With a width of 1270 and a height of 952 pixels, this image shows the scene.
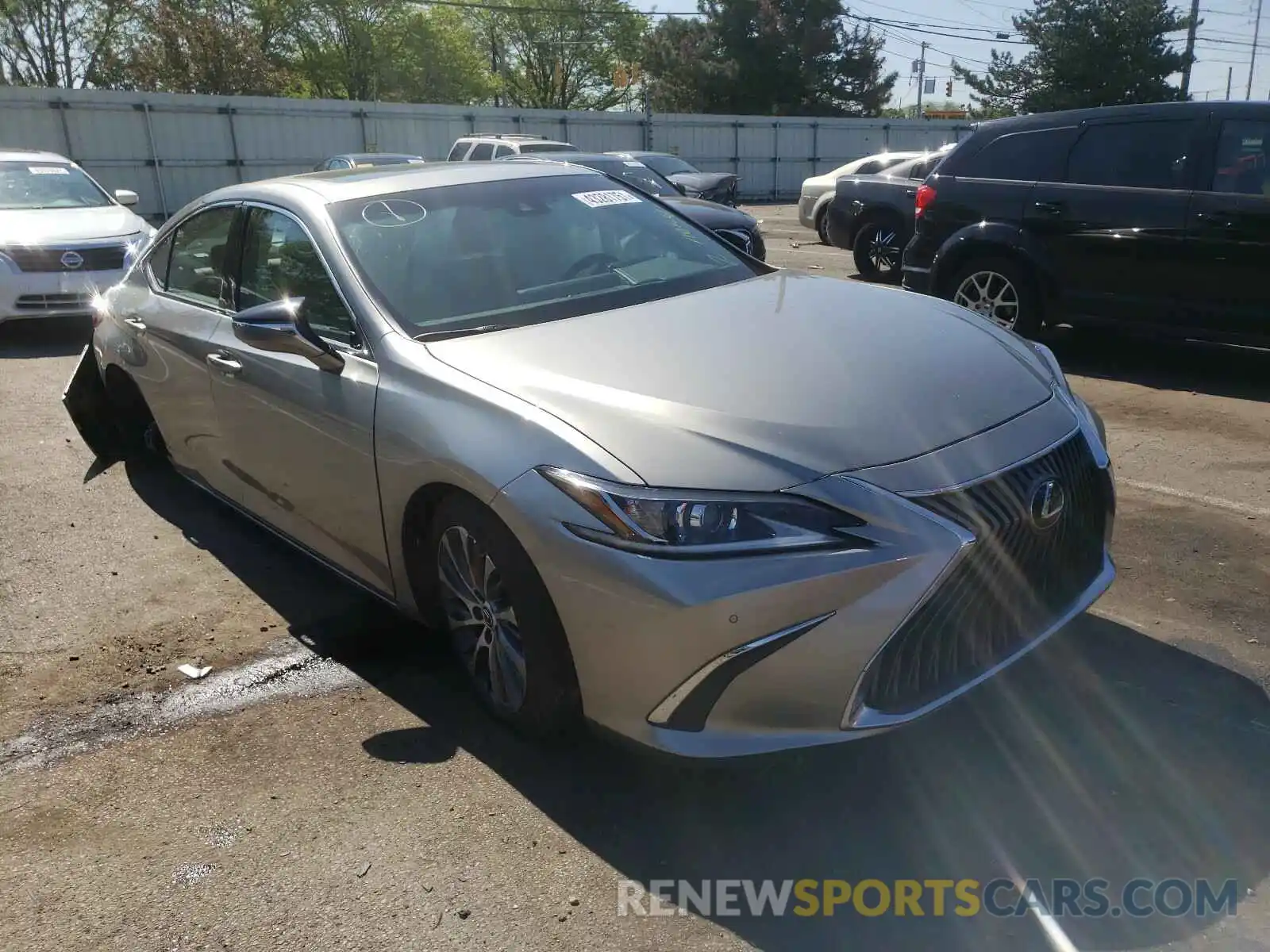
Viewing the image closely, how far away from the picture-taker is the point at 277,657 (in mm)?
3902

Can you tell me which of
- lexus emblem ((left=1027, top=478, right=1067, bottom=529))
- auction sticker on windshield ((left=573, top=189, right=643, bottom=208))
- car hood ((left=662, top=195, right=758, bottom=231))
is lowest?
lexus emblem ((left=1027, top=478, right=1067, bottom=529))

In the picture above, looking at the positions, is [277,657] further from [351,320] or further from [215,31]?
[215,31]

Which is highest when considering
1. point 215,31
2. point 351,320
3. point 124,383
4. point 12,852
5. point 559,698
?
point 215,31

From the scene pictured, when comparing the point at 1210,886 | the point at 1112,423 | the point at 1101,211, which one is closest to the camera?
the point at 1210,886

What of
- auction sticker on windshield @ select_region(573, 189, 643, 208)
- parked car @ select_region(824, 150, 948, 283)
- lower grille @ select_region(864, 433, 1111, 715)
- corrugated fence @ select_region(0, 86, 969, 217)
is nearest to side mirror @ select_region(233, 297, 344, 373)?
auction sticker on windshield @ select_region(573, 189, 643, 208)

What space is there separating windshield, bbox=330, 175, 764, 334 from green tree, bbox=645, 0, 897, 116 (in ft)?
160

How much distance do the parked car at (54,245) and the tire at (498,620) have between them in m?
7.57

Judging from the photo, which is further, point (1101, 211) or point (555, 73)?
point (555, 73)

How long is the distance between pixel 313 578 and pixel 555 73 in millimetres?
65983

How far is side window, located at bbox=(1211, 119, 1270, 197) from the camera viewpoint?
6582 mm

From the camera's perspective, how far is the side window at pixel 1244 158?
6582 millimetres

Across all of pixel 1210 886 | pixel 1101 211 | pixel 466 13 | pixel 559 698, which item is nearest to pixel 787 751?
pixel 559 698

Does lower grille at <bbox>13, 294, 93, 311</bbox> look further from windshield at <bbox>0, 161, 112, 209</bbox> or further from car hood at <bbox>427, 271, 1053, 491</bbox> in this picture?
car hood at <bbox>427, 271, 1053, 491</bbox>

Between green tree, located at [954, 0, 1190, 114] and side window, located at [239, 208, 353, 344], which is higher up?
green tree, located at [954, 0, 1190, 114]
